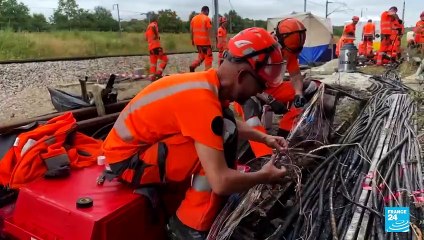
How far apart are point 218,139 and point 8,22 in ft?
94.4

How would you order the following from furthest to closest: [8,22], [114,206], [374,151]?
[8,22] → [374,151] → [114,206]

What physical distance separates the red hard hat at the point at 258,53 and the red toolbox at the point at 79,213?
105 cm

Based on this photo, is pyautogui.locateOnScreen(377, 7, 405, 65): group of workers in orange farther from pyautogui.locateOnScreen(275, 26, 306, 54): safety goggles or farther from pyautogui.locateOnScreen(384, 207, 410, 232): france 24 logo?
pyautogui.locateOnScreen(384, 207, 410, 232): france 24 logo

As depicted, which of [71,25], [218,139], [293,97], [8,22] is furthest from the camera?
[71,25]

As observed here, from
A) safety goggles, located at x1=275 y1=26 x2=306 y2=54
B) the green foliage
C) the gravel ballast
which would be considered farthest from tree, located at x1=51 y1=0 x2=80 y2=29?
safety goggles, located at x1=275 y1=26 x2=306 y2=54

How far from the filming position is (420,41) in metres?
14.9

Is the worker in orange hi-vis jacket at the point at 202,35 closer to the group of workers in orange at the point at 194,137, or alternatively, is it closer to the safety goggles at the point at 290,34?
the safety goggles at the point at 290,34

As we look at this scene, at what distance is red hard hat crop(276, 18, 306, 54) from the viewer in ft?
14.1

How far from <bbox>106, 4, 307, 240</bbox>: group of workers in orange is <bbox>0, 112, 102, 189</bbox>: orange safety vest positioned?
433mm

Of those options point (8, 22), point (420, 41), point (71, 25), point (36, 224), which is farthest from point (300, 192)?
point (71, 25)

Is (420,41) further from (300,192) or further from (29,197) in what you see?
(29,197)

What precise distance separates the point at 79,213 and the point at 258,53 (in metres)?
1.33

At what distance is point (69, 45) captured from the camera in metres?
21.2

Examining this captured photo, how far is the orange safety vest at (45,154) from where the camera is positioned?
2719 millimetres
